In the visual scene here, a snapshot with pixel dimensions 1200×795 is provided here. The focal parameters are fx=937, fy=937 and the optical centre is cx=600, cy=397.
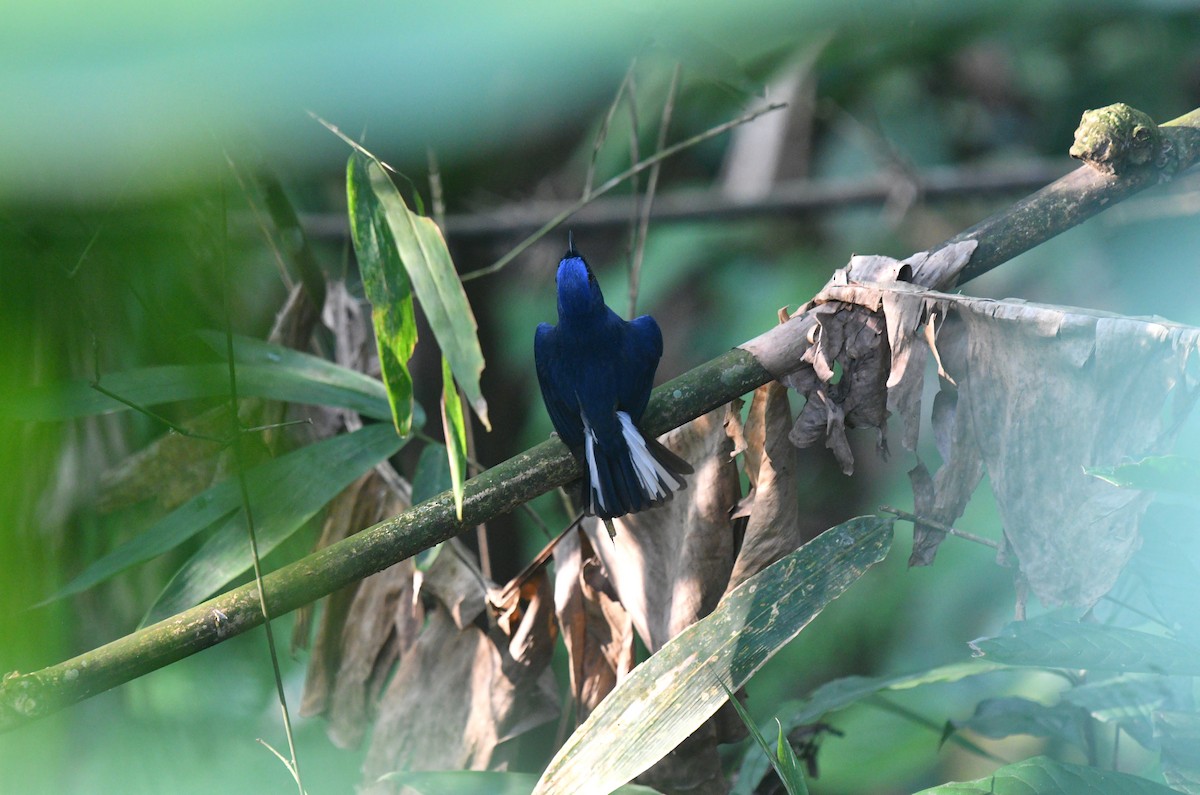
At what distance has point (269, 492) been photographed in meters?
1.63

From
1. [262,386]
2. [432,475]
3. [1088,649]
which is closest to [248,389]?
[262,386]

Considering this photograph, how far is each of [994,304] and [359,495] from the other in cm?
132

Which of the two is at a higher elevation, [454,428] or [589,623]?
[454,428]

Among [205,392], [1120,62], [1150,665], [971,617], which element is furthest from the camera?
[1120,62]

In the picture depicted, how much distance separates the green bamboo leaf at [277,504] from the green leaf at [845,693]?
3.05 feet

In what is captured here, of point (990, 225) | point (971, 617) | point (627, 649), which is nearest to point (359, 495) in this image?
point (627, 649)

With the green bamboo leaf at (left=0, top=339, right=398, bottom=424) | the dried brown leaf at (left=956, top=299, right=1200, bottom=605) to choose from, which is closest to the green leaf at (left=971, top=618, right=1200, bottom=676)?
the dried brown leaf at (left=956, top=299, right=1200, bottom=605)

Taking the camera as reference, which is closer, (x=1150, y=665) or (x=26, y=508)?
(x=26, y=508)

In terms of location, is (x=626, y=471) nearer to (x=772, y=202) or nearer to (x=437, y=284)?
(x=437, y=284)

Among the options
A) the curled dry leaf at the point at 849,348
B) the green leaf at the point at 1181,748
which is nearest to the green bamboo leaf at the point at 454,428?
the curled dry leaf at the point at 849,348

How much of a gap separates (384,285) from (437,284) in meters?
0.12

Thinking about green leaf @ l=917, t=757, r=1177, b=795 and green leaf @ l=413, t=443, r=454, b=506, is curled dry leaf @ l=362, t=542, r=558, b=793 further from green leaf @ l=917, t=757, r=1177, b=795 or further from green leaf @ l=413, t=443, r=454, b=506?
green leaf @ l=917, t=757, r=1177, b=795

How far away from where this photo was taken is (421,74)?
59cm

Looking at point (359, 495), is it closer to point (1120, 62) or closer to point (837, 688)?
point (837, 688)
